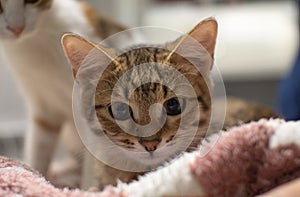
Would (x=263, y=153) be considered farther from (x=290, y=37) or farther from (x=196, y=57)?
(x=290, y=37)

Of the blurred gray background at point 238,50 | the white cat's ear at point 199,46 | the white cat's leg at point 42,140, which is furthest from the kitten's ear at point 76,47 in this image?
the blurred gray background at point 238,50

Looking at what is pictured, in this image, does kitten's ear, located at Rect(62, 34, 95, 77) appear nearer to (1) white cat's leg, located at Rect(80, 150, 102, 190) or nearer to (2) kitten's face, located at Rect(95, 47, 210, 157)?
(2) kitten's face, located at Rect(95, 47, 210, 157)

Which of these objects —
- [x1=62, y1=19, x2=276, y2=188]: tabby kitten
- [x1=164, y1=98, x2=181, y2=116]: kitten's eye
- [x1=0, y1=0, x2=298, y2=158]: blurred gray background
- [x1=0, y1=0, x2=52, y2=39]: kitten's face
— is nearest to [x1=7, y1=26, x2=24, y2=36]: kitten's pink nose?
[x1=0, y1=0, x2=52, y2=39]: kitten's face

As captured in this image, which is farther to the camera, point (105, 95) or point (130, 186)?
point (105, 95)

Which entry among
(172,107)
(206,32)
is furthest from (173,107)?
(206,32)

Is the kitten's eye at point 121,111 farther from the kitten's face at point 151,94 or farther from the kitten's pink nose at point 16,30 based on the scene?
the kitten's pink nose at point 16,30

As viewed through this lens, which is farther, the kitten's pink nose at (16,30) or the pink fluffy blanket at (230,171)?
the kitten's pink nose at (16,30)

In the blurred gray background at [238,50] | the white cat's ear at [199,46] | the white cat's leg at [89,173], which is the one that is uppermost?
the white cat's ear at [199,46]

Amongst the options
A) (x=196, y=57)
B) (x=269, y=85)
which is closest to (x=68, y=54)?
(x=196, y=57)
